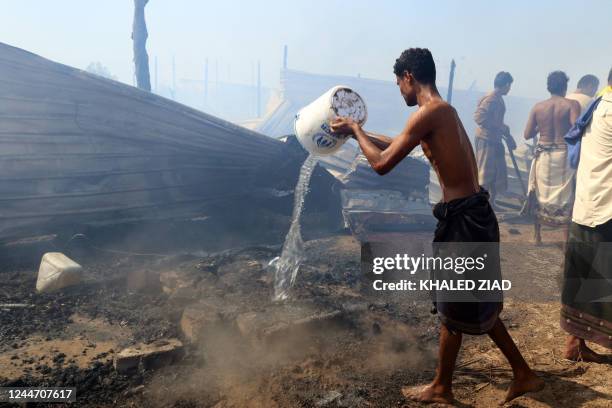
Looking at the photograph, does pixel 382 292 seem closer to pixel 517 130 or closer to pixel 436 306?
pixel 436 306

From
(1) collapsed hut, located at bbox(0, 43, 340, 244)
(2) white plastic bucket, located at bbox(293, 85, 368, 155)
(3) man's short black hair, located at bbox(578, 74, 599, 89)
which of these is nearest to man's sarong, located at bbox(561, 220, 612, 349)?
(2) white plastic bucket, located at bbox(293, 85, 368, 155)

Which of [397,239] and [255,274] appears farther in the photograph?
[397,239]

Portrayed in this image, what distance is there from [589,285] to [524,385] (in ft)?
3.63

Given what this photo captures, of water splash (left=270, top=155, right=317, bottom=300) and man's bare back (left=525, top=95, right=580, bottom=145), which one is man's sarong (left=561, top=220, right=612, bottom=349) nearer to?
water splash (left=270, top=155, right=317, bottom=300)

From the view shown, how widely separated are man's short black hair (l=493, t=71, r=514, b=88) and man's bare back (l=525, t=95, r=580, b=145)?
1.58 meters

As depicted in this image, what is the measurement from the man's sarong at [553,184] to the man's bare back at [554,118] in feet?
0.55

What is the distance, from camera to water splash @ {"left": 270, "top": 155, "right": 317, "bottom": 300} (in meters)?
4.08

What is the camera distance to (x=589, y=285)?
3074mm

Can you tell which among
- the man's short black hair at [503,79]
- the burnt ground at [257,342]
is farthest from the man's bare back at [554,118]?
the burnt ground at [257,342]

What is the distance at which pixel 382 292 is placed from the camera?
489cm

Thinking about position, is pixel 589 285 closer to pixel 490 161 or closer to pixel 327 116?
pixel 327 116

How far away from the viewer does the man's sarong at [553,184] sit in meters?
6.76

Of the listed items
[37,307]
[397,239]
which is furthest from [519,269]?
[37,307]

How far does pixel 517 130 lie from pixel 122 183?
3257cm
